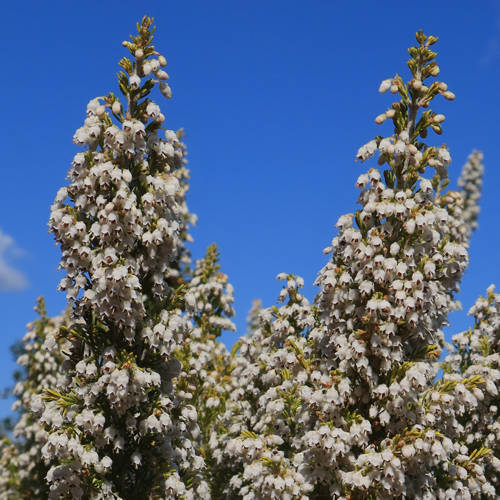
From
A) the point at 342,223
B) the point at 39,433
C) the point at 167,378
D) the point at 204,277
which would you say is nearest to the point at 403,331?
the point at 342,223

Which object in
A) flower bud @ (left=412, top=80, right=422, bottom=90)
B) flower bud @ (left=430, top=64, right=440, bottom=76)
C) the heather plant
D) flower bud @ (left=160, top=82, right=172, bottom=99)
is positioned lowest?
the heather plant

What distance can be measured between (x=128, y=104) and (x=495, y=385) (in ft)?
31.8

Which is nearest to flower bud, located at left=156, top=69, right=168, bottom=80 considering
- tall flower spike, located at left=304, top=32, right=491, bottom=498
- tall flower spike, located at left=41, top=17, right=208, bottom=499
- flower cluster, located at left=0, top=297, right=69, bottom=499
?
tall flower spike, located at left=41, top=17, right=208, bottom=499

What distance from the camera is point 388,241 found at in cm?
1195

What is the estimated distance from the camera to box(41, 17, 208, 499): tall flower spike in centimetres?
1124

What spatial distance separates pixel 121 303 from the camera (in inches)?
448

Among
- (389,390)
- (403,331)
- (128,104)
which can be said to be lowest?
(389,390)

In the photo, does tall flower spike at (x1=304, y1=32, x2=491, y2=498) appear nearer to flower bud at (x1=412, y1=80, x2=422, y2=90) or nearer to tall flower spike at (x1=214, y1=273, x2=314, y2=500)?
flower bud at (x1=412, y1=80, x2=422, y2=90)

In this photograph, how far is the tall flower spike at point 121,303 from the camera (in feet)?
36.9

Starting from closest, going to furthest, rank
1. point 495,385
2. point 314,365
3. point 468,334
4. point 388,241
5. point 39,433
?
point 388,241, point 314,365, point 495,385, point 468,334, point 39,433

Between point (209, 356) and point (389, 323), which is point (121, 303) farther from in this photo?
point (209, 356)

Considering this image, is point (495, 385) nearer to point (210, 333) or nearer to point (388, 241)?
point (388, 241)

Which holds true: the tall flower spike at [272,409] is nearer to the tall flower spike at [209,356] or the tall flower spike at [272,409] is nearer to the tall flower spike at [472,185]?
the tall flower spike at [209,356]

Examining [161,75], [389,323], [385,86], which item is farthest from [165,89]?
[389,323]
